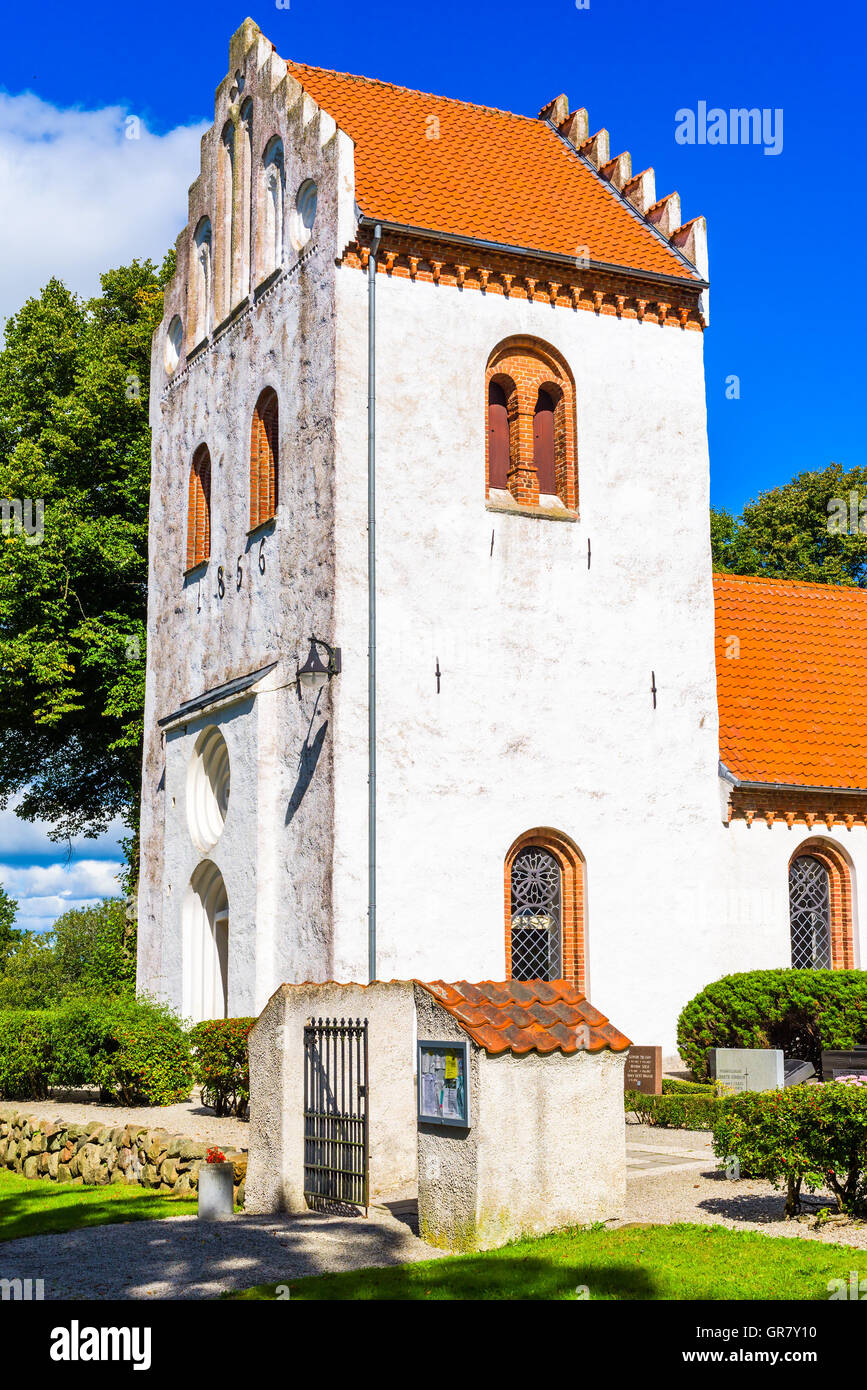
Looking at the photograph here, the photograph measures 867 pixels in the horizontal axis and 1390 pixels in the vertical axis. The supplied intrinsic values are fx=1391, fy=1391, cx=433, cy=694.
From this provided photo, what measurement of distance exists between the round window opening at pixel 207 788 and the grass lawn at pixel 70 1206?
6.82 metres

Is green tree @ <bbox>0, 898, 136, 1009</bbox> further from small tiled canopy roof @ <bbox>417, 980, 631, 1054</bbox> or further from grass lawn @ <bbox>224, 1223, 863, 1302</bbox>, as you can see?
grass lawn @ <bbox>224, 1223, 863, 1302</bbox>

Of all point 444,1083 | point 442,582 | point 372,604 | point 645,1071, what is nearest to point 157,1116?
point 645,1071

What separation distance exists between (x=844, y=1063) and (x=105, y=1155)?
8586 millimetres

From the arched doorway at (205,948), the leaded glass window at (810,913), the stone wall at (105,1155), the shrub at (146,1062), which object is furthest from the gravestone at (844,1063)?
the arched doorway at (205,948)

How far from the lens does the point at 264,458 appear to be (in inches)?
794

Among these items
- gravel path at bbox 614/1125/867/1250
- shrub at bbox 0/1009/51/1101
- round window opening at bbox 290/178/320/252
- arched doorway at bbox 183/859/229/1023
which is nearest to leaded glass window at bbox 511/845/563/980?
gravel path at bbox 614/1125/867/1250

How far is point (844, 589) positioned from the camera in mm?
26016

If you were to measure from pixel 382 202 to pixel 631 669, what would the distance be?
23.4ft

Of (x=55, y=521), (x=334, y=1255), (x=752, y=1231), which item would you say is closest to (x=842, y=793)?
(x=752, y=1231)

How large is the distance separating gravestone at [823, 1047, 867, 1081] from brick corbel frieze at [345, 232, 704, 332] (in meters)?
10.6

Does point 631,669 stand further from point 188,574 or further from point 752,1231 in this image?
point 752,1231

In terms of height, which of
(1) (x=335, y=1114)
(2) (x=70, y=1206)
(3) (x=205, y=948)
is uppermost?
(3) (x=205, y=948)

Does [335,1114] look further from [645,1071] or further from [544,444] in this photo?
[544,444]

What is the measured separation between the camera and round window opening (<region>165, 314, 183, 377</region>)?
23875 mm
